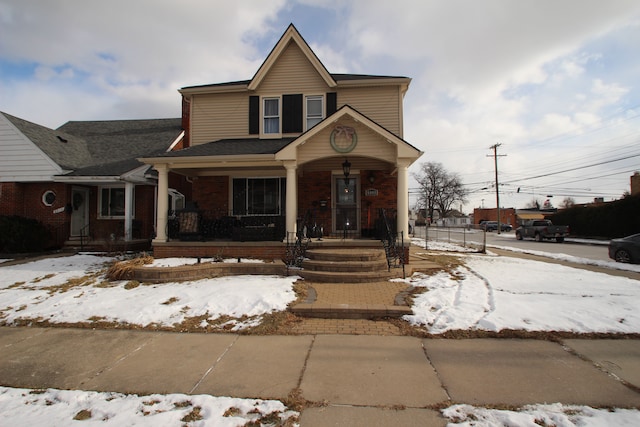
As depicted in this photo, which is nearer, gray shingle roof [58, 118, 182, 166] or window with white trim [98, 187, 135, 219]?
window with white trim [98, 187, 135, 219]

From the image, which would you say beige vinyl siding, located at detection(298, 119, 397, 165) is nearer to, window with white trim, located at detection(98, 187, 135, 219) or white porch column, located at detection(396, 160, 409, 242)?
white porch column, located at detection(396, 160, 409, 242)

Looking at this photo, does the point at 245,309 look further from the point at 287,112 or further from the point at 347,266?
the point at 287,112

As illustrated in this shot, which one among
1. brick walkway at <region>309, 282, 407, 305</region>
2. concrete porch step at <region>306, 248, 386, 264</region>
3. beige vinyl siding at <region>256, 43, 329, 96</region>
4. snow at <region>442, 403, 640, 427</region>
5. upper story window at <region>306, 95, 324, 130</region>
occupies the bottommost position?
snow at <region>442, 403, 640, 427</region>

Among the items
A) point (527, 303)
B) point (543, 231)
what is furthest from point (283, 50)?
point (543, 231)

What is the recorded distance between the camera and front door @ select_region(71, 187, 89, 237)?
1409 cm

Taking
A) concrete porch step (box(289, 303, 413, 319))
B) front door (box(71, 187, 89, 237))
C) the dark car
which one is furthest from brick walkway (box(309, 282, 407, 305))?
front door (box(71, 187, 89, 237))

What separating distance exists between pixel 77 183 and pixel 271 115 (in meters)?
8.65

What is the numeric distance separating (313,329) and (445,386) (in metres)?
2.13

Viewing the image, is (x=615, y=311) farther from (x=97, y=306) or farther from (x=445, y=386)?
(x=97, y=306)

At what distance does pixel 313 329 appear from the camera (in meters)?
4.97

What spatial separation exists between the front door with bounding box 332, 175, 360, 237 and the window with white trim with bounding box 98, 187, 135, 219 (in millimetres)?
9795

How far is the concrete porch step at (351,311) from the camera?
5.39 meters

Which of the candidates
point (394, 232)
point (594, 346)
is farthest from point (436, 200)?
point (594, 346)

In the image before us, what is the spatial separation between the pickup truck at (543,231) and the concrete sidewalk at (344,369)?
89.6 ft
